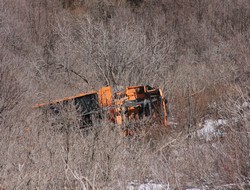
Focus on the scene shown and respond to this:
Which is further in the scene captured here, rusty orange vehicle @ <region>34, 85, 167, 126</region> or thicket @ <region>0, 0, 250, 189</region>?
rusty orange vehicle @ <region>34, 85, 167, 126</region>

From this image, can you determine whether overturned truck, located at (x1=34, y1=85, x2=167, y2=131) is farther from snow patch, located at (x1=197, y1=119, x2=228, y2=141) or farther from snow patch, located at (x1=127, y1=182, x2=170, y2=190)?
snow patch, located at (x1=127, y1=182, x2=170, y2=190)

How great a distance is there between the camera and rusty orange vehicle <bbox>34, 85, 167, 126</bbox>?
725 cm

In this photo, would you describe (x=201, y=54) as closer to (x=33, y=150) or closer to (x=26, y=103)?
(x=26, y=103)

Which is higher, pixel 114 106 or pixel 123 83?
pixel 123 83

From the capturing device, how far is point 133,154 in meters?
4.65

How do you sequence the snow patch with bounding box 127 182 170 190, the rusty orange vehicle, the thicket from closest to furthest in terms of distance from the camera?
the snow patch with bounding box 127 182 170 190
the thicket
the rusty orange vehicle

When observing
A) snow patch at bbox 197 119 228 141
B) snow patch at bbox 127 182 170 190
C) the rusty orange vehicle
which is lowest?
snow patch at bbox 127 182 170 190

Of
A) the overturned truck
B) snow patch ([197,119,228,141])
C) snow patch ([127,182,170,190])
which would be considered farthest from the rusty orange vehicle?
snow patch ([127,182,170,190])

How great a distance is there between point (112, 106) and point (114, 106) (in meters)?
0.05

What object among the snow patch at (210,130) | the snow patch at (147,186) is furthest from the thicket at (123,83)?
Result: the snow patch at (210,130)

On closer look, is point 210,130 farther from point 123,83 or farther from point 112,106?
point 123,83

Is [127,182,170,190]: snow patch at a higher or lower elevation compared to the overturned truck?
lower

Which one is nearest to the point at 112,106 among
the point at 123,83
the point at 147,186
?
the point at 147,186

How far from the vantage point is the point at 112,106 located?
709 centimetres
